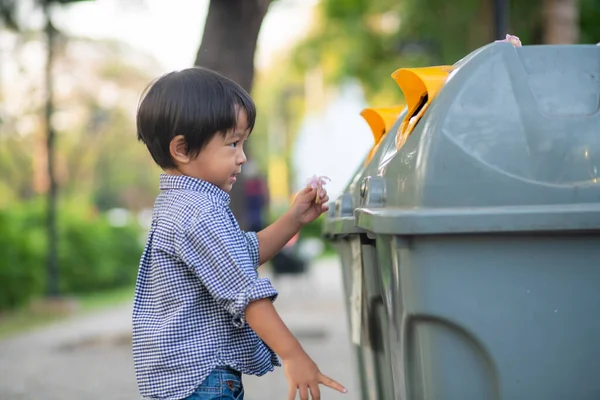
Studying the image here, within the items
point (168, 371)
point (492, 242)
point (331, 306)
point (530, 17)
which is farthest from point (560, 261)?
point (530, 17)

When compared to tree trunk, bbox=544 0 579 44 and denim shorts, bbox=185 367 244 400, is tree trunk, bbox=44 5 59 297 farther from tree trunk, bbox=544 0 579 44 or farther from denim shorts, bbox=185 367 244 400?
denim shorts, bbox=185 367 244 400

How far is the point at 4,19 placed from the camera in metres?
12.0

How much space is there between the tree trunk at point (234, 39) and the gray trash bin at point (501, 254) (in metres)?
4.70

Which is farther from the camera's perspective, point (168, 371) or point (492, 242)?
point (168, 371)

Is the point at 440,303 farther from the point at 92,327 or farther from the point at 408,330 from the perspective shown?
the point at 92,327

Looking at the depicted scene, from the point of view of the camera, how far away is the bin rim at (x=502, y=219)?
2.02 metres

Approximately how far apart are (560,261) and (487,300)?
196mm

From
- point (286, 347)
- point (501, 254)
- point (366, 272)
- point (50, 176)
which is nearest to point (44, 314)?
point (50, 176)

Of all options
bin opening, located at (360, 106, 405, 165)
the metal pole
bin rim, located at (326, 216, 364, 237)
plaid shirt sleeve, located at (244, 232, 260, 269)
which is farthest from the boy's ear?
the metal pole

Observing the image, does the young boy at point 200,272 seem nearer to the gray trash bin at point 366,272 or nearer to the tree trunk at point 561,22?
the gray trash bin at point 366,272

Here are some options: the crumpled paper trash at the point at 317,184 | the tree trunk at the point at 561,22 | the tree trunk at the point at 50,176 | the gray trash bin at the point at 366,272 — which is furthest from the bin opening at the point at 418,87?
the tree trunk at the point at 50,176

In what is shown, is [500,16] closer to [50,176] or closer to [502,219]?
[502,219]

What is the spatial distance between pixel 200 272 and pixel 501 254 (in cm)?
76

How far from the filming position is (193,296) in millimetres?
2357
